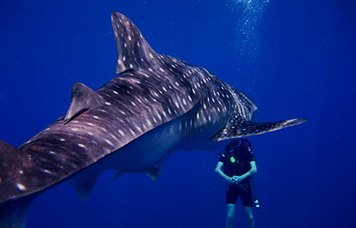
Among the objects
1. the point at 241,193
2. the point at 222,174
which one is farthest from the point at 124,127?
the point at 241,193

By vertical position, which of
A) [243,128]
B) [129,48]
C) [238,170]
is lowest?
[238,170]

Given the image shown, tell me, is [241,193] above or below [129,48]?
below

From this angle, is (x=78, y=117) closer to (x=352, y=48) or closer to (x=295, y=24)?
(x=295, y=24)

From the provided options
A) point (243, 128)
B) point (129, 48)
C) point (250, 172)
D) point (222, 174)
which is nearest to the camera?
point (129, 48)

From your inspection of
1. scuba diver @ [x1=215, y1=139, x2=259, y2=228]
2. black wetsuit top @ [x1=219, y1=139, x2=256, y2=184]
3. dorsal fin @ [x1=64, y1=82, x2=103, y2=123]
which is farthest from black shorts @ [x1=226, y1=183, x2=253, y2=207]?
dorsal fin @ [x1=64, y1=82, x2=103, y2=123]

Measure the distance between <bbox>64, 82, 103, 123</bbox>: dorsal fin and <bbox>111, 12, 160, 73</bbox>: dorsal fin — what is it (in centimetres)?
120

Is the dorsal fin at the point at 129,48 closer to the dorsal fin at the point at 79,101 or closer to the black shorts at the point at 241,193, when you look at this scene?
the dorsal fin at the point at 79,101

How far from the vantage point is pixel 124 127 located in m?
2.21

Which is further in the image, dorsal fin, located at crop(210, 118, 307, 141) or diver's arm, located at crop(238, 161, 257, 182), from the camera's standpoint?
diver's arm, located at crop(238, 161, 257, 182)

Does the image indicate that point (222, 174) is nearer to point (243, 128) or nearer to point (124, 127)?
point (243, 128)

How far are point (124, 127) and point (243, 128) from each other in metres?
2.95

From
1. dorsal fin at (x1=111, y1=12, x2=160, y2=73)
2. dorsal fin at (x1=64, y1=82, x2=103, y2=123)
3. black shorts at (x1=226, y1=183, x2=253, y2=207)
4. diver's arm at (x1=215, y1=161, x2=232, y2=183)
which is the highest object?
dorsal fin at (x1=111, y1=12, x2=160, y2=73)

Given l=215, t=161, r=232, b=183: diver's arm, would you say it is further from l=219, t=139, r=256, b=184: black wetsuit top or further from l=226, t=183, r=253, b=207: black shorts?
l=226, t=183, r=253, b=207: black shorts

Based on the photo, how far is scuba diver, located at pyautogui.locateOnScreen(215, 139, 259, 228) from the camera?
7377 millimetres
